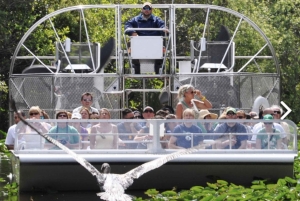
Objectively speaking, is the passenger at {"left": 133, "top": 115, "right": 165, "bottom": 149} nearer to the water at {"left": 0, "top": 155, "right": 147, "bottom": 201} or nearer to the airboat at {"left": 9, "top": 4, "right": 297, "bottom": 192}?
the airboat at {"left": 9, "top": 4, "right": 297, "bottom": 192}

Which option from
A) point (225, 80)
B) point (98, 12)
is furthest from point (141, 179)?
point (98, 12)

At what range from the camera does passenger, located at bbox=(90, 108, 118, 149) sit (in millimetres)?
14852

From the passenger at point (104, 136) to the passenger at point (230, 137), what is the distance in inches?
53.6

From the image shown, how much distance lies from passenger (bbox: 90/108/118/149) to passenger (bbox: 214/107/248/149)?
1360mm

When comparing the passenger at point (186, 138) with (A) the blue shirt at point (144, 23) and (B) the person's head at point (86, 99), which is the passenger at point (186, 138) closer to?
(B) the person's head at point (86, 99)

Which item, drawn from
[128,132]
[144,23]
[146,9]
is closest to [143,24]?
[144,23]

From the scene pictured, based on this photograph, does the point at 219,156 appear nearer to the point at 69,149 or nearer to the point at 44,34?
the point at 69,149

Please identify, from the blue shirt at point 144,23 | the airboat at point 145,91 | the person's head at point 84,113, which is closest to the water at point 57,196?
the airboat at point 145,91

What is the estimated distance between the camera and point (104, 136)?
48.9ft

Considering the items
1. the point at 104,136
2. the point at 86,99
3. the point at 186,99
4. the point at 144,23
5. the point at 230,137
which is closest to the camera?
the point at 104,136

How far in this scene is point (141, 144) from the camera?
15.0 meters

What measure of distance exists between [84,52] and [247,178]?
18.3 ft

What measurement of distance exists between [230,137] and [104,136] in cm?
169

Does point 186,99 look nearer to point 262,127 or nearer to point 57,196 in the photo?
point 262,127
